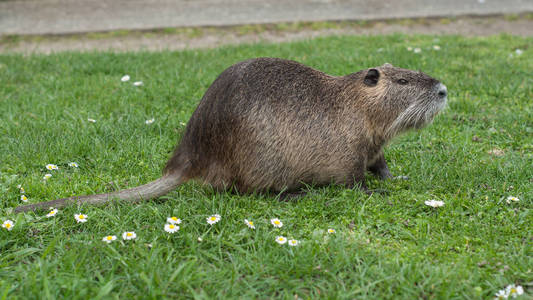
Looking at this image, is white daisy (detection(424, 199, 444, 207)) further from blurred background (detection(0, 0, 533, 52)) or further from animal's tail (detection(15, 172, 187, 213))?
blurred background (detection(0, 0, 533, 52))

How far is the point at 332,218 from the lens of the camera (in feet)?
9.18

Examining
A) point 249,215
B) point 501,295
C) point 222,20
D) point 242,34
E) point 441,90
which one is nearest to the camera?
point 501,295

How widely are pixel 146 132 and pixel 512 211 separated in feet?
8.24

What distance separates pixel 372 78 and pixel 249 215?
1116 millimetres

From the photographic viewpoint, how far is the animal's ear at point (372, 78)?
10.1 ft

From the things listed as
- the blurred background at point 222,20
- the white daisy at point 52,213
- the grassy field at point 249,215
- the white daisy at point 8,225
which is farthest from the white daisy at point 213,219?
the blurred background at point 222,20

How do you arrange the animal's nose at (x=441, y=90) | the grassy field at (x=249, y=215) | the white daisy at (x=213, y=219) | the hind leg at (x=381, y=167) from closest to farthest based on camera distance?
the grassy field at (x=249, y=215), the white daisy at (x=213, y=219), the animal's nose at (x=441, y=90), the hind leg at (x=381, y=167)

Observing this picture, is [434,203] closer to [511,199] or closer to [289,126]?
[511,199]

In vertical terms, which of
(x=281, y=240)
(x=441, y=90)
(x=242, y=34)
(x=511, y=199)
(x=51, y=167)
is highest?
(x=441, y=90)

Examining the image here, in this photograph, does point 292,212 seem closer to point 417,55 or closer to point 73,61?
point 417,55

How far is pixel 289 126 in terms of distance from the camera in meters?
2.89

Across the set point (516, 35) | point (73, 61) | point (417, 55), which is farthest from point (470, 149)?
point (73, 61)

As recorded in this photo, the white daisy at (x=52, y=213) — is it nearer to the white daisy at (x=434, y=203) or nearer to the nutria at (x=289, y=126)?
the nutria at (x=289, y=126)

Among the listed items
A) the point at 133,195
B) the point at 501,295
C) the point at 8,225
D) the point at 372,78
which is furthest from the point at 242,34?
the point at 501,295
